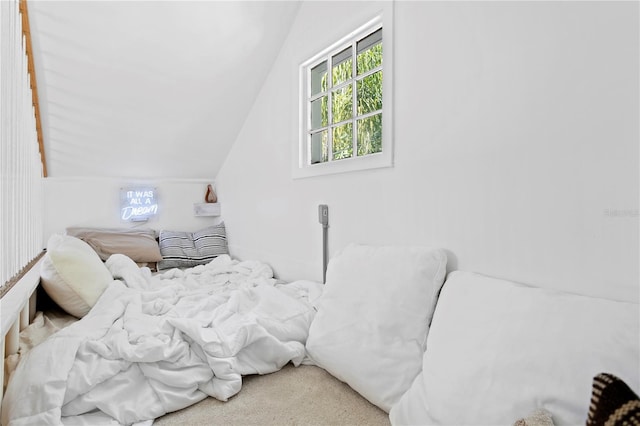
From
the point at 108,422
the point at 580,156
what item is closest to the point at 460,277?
the point at 580,156

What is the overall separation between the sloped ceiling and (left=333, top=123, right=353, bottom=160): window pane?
92 cm

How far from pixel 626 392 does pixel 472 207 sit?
81 cm

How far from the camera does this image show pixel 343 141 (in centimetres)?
224

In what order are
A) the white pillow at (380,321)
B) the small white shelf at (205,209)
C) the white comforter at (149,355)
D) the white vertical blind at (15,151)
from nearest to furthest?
the white comforter at (149,355) → the white pillow at (380,321) → the white vertical blind at (15,151) → the small white shelf at (205,209)

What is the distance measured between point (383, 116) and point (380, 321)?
0.97 m

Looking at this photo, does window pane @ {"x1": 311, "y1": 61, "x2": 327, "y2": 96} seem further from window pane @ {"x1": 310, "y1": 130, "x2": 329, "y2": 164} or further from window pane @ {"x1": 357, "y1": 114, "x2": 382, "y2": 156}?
window pane @ {"x1": 357, "y1": 114, "x2": 382, "y2": 156}

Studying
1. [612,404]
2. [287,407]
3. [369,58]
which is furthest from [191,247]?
[612,404]

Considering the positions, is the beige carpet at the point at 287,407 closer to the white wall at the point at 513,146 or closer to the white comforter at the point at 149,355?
the white comforter at the point at 149,355

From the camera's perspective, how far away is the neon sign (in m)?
3.41

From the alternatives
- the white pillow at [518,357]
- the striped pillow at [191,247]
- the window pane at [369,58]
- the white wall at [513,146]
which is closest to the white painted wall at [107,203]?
the striped pillow at [191,247]

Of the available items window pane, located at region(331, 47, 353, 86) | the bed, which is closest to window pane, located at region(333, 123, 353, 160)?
window pane, located at region(331, 47, 353, 86)

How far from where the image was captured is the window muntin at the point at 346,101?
1993mm

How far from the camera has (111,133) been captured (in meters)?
2.93

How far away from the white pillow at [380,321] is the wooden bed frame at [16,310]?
3.35ft
